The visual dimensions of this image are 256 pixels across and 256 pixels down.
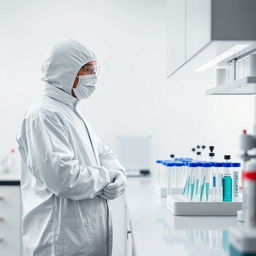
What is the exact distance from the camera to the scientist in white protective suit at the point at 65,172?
5.82 feet

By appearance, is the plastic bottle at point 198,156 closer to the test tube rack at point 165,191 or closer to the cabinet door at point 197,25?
the test tube rack at point 165,191

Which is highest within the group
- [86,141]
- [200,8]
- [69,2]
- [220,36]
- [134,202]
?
[69,2]

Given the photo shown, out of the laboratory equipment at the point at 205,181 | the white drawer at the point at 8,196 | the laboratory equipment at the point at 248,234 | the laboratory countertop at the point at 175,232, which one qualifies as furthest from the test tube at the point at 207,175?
the white drawer at the point at 8,196

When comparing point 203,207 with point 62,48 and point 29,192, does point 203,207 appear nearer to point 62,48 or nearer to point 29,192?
point 29,192

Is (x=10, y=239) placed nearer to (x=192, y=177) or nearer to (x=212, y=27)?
(x=192, y=177)

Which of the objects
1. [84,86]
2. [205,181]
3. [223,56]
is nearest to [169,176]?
[205,181]

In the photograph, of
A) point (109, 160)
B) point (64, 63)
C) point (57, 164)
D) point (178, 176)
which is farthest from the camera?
point (178, 176)

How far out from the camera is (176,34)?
2135 millimetres

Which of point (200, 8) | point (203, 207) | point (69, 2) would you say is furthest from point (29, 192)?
point (69, 2)

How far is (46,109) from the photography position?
185 cm

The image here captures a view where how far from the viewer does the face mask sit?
6.71 feet

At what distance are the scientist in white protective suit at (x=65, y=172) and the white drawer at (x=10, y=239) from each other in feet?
4.75

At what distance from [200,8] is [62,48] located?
75 centimetres

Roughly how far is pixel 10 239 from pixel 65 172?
1863 mm
